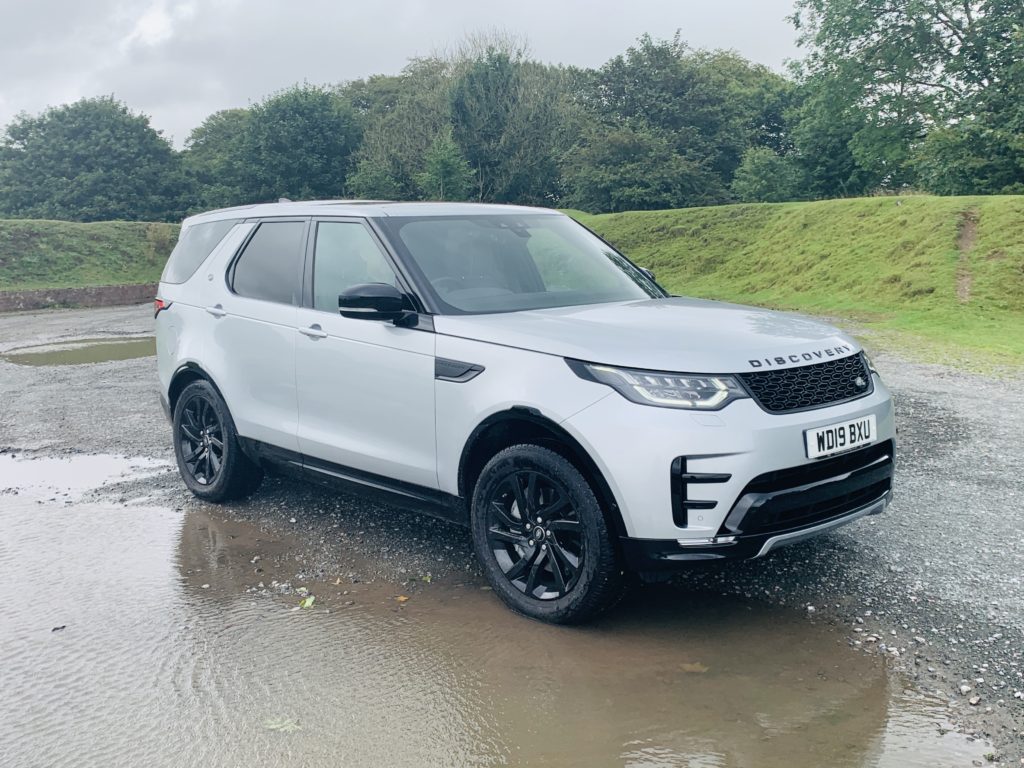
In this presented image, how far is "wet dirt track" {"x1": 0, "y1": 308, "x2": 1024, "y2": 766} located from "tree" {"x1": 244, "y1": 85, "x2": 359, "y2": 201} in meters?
52.3

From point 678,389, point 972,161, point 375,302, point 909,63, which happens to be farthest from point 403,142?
point 678,389

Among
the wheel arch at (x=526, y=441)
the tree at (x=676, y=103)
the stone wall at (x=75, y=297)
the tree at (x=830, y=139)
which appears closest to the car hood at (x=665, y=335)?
the wheel arch at (x=526, y=441)

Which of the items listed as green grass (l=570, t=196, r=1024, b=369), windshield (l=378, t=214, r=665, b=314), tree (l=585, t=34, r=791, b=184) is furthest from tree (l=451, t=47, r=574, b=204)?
windshield (l=378, t=214, r=665, b=314)

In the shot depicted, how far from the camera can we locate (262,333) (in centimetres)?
552

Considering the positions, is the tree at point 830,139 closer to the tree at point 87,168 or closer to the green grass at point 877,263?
the green grass at point 877,263

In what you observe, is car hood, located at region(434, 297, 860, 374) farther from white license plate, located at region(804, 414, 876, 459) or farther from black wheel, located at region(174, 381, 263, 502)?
black wheel, located at region(174, 381, 263, 502)

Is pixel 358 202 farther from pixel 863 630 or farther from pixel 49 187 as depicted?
pixel 49 187

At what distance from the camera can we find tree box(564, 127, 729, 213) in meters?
42.8

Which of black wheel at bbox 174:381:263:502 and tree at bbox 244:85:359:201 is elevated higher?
tree at bbox 244:85:359:201

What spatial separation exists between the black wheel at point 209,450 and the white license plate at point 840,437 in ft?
12.0

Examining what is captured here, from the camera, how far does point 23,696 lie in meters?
3.61

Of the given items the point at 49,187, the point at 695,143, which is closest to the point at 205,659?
the point at 695,143

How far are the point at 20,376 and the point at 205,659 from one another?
9835mm

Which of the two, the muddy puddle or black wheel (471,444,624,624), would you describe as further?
black wheel (471,444,624,624)
